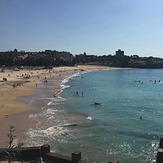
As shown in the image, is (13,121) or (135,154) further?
(13,121)

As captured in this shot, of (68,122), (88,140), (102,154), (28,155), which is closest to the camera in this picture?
(28,155)

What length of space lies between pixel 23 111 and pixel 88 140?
16339 millimetres

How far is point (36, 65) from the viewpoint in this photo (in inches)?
7062

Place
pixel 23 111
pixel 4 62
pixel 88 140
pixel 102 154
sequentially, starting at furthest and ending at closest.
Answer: pixel 4 62 < pixel 23 111 < pixel 88 140 < pixel 102 154

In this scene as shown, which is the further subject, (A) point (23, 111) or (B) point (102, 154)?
(A) point (23, 111)

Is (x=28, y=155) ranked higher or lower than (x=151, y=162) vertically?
higher

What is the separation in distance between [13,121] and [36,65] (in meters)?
149

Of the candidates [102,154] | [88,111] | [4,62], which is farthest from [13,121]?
[4,62]

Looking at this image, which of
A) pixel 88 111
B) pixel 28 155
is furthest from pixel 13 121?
pixel 28 155

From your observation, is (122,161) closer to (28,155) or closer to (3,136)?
(28,155)

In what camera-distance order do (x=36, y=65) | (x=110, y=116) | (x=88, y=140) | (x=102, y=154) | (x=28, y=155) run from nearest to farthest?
(x=28, y=155), (x=102, y=154), (x=88, y=140), (x=110, y=116), (x=36, y=65)

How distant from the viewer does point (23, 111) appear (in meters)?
38.4

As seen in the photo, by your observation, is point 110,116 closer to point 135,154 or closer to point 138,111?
point 138,111

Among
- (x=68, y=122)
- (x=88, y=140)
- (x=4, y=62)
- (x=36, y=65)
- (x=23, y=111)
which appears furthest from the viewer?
(x=36, y=65)
